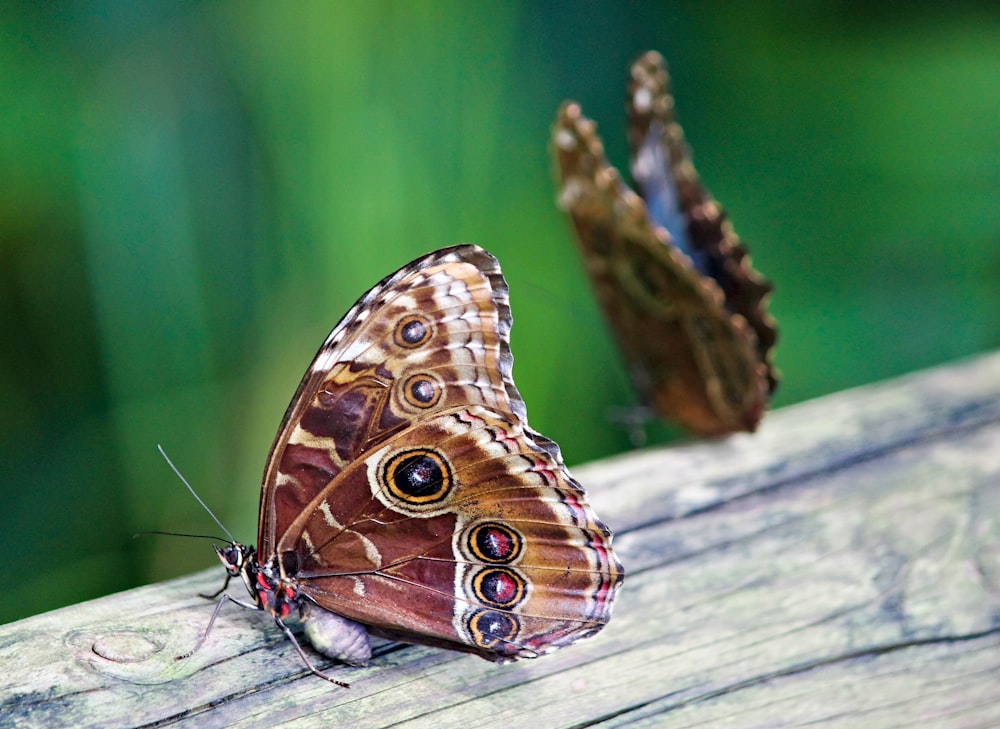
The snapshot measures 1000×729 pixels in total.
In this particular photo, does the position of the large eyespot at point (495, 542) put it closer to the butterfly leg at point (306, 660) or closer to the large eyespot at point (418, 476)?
the large eyespot at point (418, 476)

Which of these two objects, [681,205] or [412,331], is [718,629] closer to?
[412,331]

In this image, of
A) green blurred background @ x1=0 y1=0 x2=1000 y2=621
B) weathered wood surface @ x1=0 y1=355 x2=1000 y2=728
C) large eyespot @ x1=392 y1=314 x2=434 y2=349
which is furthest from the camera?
green blurred background @ x1=0 y1=0 x2=1000 y2=621

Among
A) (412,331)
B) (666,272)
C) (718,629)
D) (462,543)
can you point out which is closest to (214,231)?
(666,272)

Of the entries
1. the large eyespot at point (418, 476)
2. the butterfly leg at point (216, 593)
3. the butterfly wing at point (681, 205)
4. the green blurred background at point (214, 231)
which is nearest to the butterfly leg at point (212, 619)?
the butterfly leg at point (216, 593)

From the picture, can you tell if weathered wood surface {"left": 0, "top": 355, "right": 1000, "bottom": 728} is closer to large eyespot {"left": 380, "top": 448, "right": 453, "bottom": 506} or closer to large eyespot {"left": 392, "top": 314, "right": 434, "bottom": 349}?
large eyespot {"left": 380, "top": 448, "right": 453, "bottom": 506}

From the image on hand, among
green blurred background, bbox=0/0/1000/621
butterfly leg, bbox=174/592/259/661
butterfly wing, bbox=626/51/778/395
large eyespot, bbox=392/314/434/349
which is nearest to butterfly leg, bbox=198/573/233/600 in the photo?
butterfly leg, bbox=174/592/259/661

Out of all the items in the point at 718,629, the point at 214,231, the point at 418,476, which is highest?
the point at 214,231

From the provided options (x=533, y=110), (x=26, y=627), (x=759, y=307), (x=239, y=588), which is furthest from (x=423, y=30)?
(x=26, y=627)

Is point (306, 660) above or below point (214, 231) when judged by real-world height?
below
